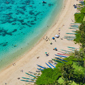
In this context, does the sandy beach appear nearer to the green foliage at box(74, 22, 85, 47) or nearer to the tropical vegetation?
the green foliage at box(74, 22, 85, 47)

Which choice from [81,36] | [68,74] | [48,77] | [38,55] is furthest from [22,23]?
[68,74]

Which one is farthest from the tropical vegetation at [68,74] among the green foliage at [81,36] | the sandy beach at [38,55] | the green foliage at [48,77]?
the green foliage at [81,36]

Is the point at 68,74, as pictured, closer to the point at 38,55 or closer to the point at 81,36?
the point at 38,55

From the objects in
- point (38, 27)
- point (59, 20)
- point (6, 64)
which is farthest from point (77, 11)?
point (6, 64)

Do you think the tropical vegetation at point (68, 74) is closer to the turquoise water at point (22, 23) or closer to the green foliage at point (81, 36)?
the green foliage at point (81, 36)

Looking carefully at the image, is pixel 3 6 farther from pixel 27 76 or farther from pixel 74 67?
pixel 74 67
